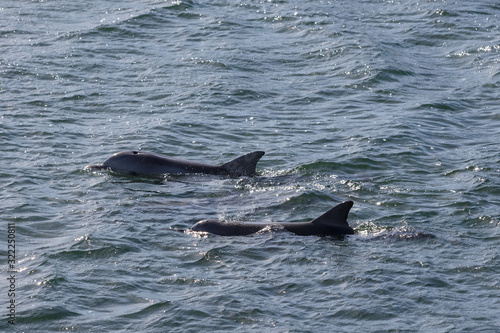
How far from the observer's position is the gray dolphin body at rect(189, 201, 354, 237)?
1450cm

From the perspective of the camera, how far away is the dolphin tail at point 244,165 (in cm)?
1788

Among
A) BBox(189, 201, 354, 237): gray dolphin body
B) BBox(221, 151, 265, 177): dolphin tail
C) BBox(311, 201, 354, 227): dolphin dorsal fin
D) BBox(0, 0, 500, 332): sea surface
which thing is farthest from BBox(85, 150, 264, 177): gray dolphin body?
BBox(311, 201, 354, 227): dolphin dorsal fin

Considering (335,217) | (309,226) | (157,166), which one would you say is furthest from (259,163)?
(335,217)

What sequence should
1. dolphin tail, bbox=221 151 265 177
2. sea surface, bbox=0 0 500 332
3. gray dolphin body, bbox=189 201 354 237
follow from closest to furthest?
1. sea surface, bbox=0 0 500 332
2. gray dolphin body, bbox=189 201 354 237
3. dolphin tail, bbox=221 151 265 177

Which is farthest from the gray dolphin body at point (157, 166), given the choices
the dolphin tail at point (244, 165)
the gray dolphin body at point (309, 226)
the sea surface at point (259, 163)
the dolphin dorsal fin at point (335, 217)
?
the dolphin dorsal fin at point (335, 217)

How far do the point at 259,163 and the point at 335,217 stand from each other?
4905 mm

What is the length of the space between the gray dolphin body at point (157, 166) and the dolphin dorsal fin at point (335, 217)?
3.67m

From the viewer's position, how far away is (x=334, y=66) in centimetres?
2686

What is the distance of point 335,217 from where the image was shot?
14.5 metres

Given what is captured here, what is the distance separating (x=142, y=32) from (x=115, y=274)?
723 inches

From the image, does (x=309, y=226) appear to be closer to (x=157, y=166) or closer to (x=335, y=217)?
(x=335, y=217)

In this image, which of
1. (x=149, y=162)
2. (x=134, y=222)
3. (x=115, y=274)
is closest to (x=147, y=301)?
(x=115, y=274)

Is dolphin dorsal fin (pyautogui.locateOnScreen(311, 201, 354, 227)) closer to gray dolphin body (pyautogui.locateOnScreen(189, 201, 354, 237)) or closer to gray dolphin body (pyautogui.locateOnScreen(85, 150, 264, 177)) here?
gray dolphin body (pyautogui.locateOnScreen(189, 201, 354, 237))

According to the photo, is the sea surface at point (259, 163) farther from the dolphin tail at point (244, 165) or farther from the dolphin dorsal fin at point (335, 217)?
the dolphin dorsal fin at point (335, 217)
